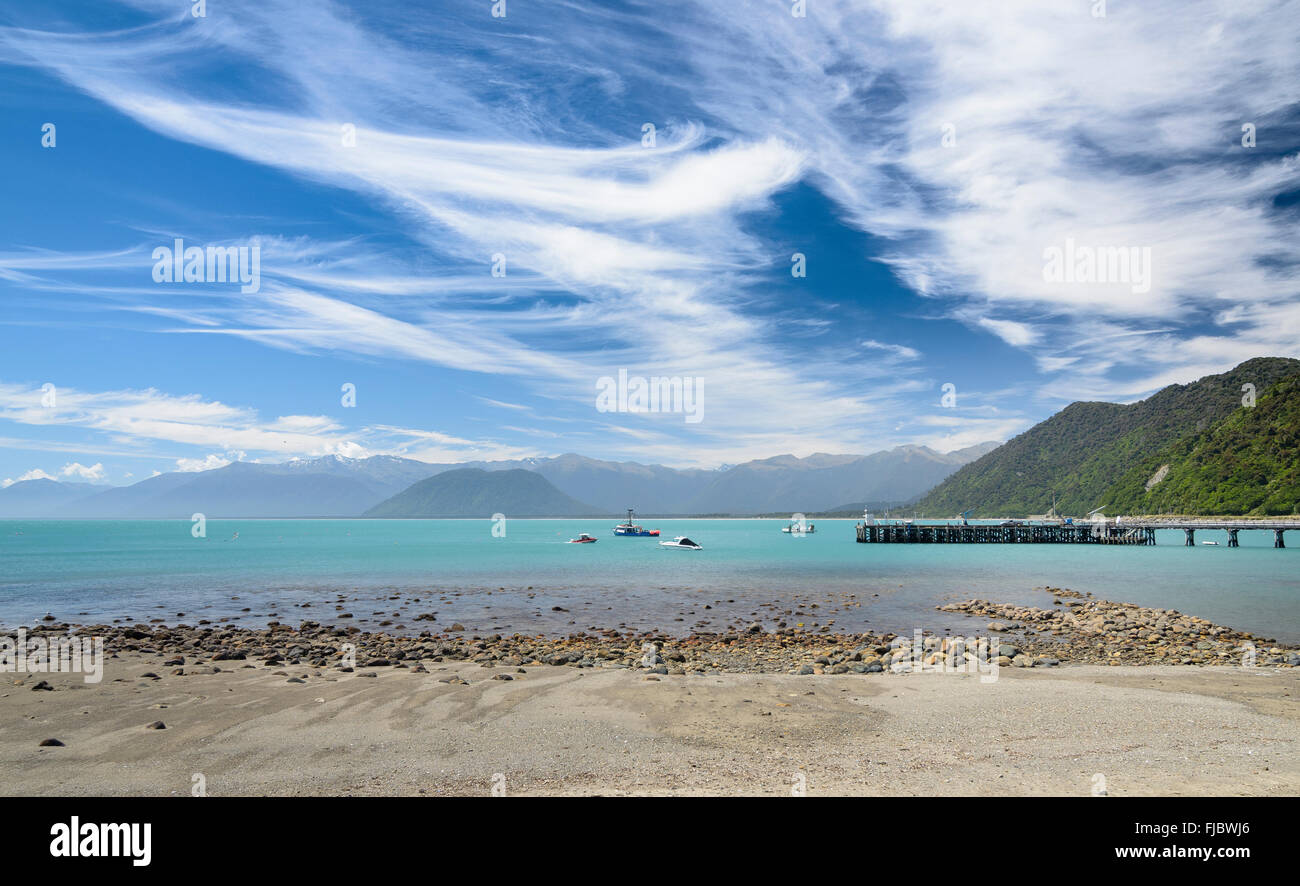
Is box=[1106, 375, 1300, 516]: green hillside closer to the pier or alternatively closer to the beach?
the pier

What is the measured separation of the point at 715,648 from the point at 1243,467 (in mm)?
141112

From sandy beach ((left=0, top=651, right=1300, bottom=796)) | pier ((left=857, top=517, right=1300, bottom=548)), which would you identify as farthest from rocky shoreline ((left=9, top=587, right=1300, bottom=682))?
pier ((left=857, top=517, right=1300, bottom=548))

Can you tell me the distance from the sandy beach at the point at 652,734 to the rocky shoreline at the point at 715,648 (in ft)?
6.02

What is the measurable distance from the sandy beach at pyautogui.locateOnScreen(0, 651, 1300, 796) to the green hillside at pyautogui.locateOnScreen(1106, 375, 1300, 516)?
427 ft

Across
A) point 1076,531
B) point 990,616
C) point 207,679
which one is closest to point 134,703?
point 207,679

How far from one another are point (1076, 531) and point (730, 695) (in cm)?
12200

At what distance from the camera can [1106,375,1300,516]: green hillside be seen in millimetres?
113188

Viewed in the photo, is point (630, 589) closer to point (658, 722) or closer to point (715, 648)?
point (715, 648)

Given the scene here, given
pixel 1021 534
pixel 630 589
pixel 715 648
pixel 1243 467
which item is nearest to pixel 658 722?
pixel 715 648

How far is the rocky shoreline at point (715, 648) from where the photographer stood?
58.9 ft

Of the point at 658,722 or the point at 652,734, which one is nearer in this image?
the point at 652,734

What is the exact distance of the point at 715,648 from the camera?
21891 millimetres

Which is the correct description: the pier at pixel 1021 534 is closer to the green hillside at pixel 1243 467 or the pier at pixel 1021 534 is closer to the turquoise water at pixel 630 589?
the green hillside at pixel 1243 467

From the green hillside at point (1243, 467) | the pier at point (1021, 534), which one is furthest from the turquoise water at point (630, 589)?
the green hillside at point (1243, 467)
